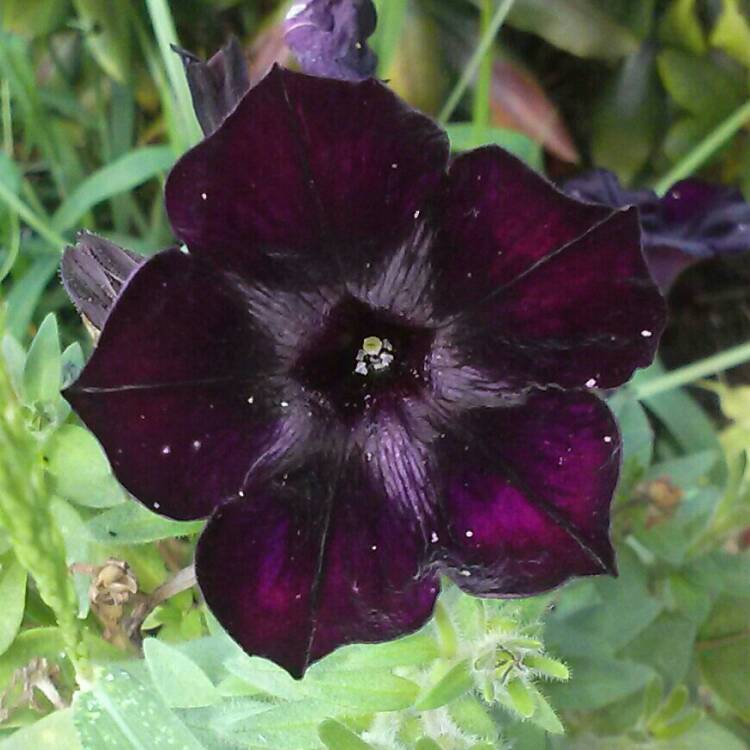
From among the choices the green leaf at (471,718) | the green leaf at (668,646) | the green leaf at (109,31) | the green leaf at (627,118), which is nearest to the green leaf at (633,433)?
the green leaf at (668,646)

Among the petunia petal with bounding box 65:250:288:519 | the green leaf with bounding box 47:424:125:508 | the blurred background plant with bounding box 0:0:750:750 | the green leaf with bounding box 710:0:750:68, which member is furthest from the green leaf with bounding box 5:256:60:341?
the green leaf with bounding box 710:0:750:68

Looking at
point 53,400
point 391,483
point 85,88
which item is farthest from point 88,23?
point 391,483

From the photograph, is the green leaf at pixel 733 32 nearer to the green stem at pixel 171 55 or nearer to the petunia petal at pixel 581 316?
the green stem at pixel 171 55

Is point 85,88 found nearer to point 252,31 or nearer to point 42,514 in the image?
point 252,31

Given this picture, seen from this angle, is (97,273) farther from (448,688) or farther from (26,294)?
(26,294)

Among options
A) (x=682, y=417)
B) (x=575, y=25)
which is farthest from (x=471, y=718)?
(x=575, y=25)

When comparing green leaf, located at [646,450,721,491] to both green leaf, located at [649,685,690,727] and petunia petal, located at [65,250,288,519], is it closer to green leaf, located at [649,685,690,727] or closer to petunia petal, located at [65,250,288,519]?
green leaf, located at [649,685,690,727]
